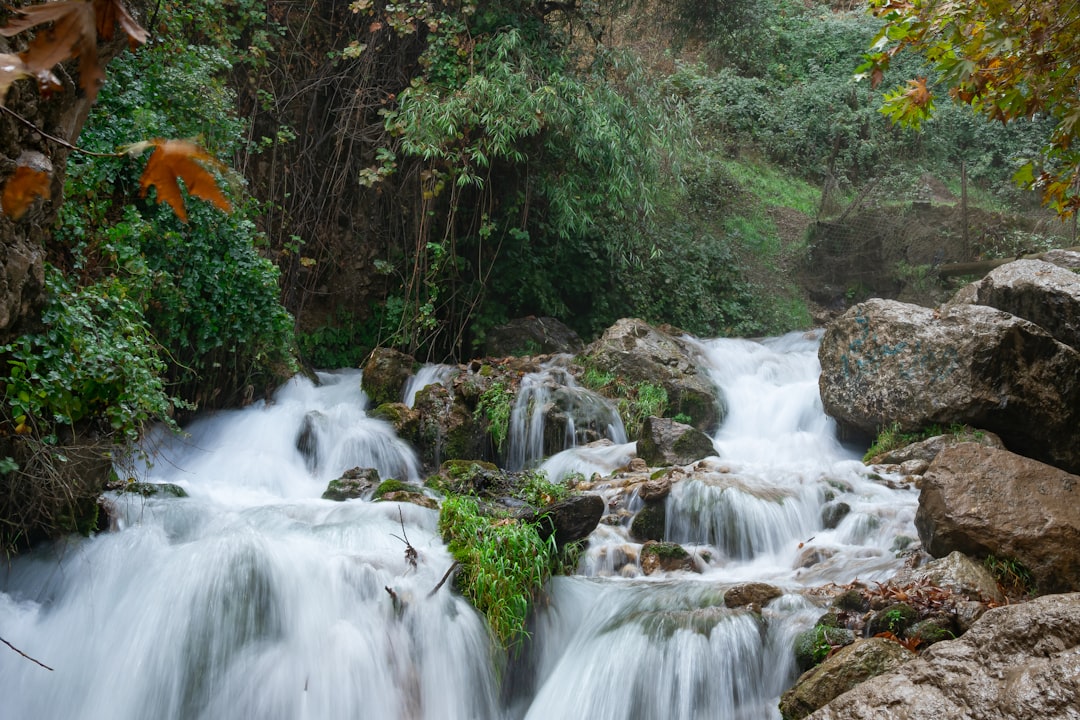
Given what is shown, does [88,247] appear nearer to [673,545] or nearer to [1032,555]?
[673,545]

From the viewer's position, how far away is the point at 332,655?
16.5ft

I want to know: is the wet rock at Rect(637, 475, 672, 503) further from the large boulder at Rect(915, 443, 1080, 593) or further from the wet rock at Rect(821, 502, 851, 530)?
the large boulder at Rect(915, 443, 1080, 593)

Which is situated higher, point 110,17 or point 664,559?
point 110,17

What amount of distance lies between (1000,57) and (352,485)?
5.90 m

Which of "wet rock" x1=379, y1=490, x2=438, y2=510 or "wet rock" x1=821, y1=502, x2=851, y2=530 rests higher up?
"wet rock" x1=379, y1=490, x2=438, y2=510

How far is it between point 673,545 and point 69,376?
4.30m

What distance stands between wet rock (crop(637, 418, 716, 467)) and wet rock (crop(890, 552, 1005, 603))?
3.32 metres

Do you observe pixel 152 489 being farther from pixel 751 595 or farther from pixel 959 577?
pixel 959 577

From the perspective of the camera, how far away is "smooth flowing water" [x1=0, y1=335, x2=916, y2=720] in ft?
15.8

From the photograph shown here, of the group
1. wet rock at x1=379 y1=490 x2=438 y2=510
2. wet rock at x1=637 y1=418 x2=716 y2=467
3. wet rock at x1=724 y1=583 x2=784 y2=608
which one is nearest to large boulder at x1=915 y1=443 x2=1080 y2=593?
wet rock at x1=724 y1=583 x2=784 y2=608

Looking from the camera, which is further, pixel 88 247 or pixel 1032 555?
pixel 88 247

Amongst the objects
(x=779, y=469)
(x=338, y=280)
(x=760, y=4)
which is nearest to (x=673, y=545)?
(x=779, y=469)

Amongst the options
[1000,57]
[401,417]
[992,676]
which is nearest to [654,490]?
[401,417]

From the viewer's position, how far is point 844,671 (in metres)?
4.18
